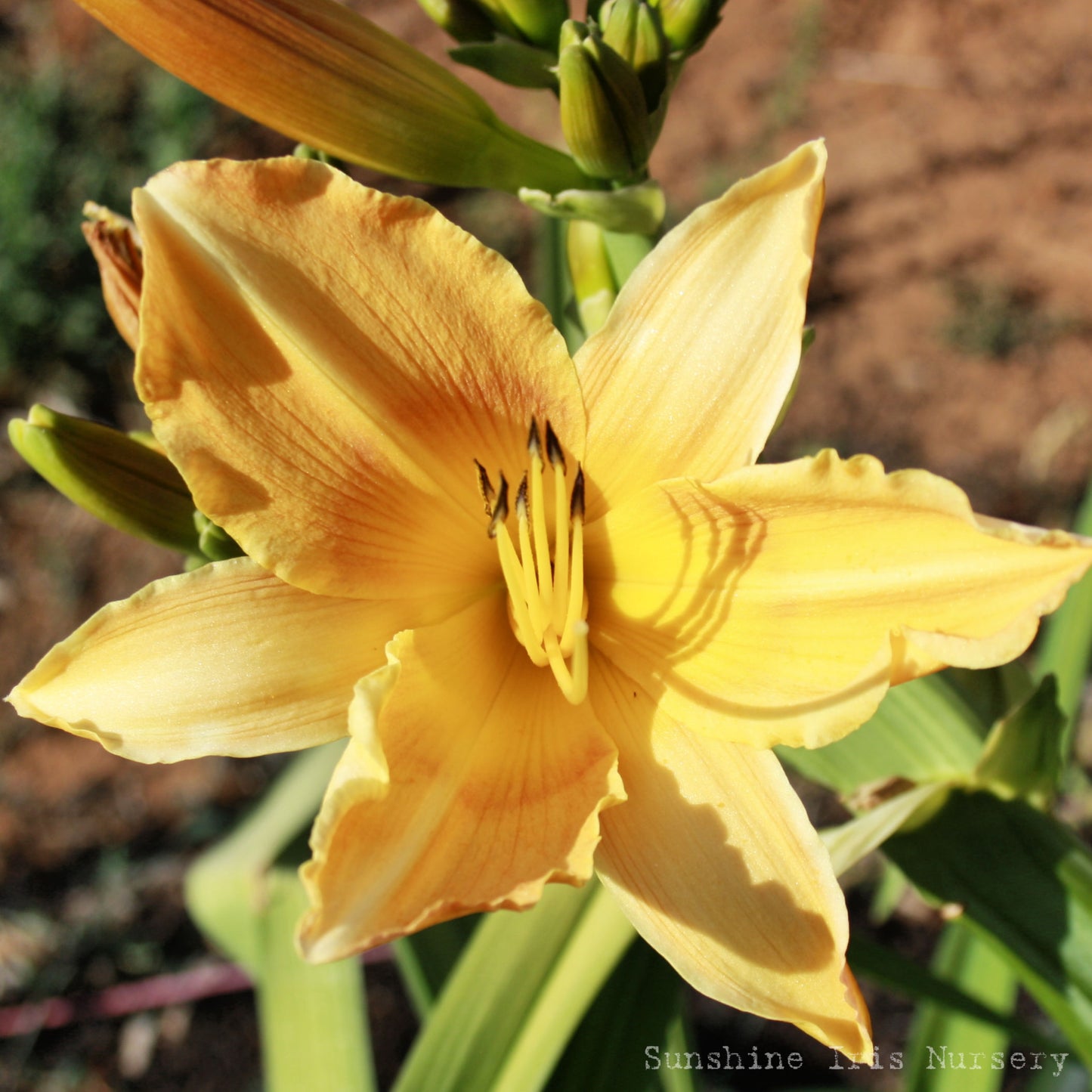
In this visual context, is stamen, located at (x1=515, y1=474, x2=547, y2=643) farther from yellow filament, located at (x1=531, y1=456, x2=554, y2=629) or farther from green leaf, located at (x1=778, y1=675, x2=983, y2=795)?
green leaf, located at (x1=778, y1=675, x2=983, y2=795)

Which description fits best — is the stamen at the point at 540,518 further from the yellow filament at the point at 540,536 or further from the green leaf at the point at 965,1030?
the green leaf at the point at 965,1030

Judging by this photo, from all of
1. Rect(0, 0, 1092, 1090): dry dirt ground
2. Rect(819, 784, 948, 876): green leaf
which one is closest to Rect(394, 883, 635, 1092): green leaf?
Rect(819, 784, 948, 876): green leaf

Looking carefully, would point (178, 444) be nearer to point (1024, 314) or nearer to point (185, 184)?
point (185, 184)

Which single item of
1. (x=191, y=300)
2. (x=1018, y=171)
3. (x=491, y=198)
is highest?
(x=191, y=300)

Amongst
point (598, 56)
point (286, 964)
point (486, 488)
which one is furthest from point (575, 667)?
point (286, 964)

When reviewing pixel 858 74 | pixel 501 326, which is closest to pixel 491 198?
pixel 858 74

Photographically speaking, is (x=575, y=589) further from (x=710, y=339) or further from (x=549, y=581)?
(x=710, y=339)

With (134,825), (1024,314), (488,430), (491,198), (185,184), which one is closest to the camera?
(185,184)
